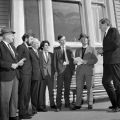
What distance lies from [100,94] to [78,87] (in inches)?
46.9

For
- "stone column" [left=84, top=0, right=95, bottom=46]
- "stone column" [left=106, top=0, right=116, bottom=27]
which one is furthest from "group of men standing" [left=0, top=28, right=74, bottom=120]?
"stone column" [left=106, top=0, right=116, bottom=27]

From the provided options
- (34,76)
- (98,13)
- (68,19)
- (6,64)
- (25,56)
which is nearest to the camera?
(6,64)

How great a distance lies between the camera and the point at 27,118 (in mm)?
4348

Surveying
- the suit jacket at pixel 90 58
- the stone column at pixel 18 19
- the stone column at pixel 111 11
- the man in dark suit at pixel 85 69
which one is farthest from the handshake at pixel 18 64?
the stone column at pixel 111 11

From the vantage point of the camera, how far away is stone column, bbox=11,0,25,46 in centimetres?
719

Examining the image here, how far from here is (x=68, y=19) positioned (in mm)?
8594

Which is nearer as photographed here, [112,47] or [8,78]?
[8,78]

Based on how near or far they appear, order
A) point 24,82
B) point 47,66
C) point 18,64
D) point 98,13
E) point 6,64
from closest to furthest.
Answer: point 6,64 < point 18,64 < point 24,82 < point 47,66 < point 98,13

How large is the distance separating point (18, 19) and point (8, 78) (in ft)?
12.2

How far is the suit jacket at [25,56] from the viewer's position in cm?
451

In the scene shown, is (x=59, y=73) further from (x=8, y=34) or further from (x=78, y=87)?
(x=8, y=34)

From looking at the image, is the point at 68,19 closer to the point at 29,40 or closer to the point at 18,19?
the point at 18,19

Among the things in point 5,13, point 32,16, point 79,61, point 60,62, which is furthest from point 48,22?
point 79,61

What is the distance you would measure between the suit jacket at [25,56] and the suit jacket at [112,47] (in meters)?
1.59
